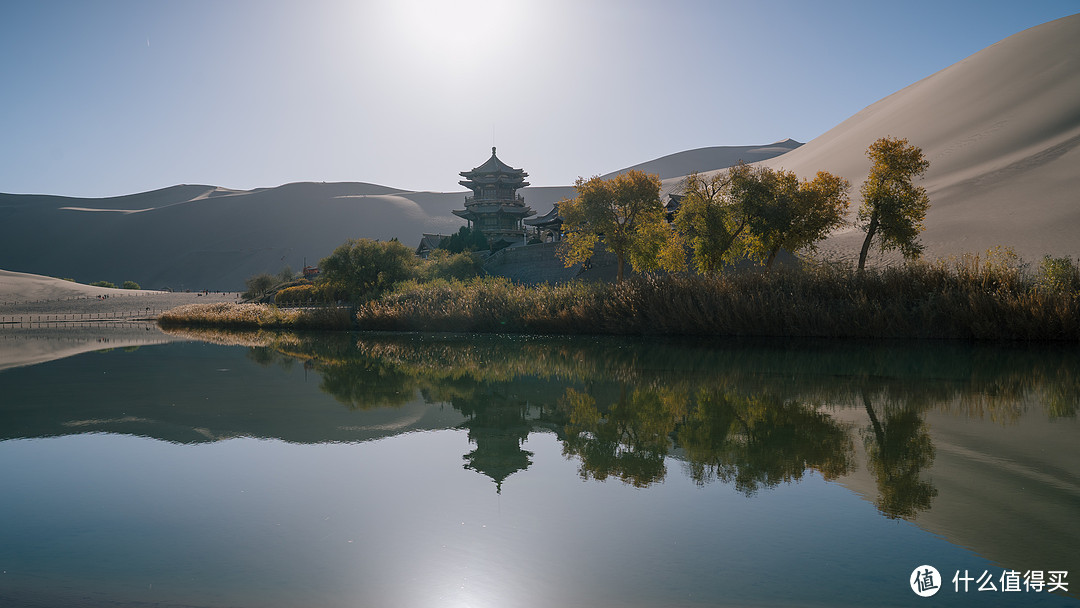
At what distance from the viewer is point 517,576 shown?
3.49 m

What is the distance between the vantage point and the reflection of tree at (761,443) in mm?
5293

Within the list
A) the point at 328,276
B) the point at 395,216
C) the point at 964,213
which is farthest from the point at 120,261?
the point at 964,213

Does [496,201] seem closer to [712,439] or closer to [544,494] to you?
[712,439]

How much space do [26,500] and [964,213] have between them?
130 ft

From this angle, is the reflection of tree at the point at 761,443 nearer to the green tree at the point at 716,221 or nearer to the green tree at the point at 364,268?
the green tree at the point at 716,221

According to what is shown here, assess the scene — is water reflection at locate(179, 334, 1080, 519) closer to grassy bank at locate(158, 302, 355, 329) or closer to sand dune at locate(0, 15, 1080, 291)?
grassy bank at locate(158, 302, 355, 329)

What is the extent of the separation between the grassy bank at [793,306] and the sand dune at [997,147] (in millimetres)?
11830

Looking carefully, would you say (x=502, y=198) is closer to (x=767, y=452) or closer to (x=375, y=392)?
(x=375, y=392)

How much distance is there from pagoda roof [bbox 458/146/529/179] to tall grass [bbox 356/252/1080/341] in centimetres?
3995

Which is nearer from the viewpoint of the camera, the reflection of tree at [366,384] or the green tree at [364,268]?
the reflection of tree at [366,384]

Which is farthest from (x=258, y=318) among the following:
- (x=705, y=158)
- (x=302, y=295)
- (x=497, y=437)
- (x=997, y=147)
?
(x=705, y=158)

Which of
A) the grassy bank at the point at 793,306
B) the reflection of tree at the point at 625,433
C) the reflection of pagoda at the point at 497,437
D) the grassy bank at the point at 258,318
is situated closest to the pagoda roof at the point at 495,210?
the grassy bank at the point at 258,318

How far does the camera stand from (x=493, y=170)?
63.6m

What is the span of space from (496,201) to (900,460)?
196ft
